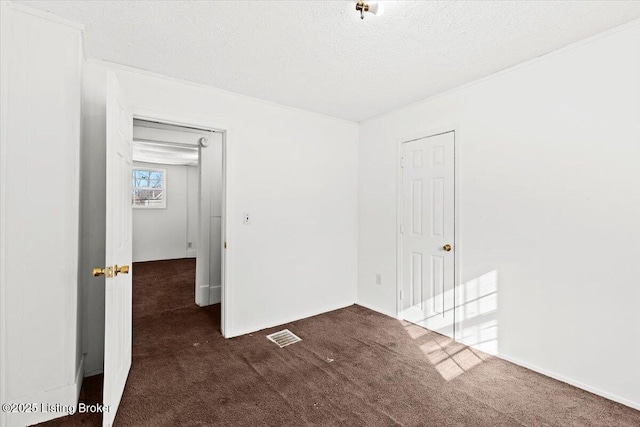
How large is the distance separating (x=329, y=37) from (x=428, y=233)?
2088mm

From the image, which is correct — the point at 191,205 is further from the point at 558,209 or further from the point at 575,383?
the point at 575,383

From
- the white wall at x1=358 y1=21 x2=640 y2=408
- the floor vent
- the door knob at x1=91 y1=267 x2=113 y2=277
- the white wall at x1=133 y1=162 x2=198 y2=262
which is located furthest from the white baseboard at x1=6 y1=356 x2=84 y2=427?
the white wall at x1=133 y1=162 x2=198 y2=262

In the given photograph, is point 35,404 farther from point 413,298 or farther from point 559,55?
point 559,55

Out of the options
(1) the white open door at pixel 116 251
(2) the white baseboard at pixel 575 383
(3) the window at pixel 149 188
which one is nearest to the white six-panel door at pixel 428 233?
(2) the white baseboard at pixel 575 383

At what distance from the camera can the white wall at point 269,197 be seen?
2.33 metres

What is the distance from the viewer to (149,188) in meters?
7.33

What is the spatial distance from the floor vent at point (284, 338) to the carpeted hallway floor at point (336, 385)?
77 millimetres

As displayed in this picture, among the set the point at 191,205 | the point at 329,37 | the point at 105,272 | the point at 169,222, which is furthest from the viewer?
the point at 191,205

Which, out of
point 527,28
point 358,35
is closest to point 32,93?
point 358,35

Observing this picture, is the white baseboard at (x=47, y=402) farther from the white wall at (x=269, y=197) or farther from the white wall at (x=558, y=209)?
the white wall at (x=558, y=209)

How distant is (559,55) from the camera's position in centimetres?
224

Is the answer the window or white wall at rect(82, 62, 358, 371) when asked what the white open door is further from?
the window

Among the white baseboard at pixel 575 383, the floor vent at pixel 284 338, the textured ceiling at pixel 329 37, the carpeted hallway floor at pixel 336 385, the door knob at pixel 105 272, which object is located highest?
the textured ceiling at pixel 329 37

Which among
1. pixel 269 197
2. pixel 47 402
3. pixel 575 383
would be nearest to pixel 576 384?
pixel 575 383
